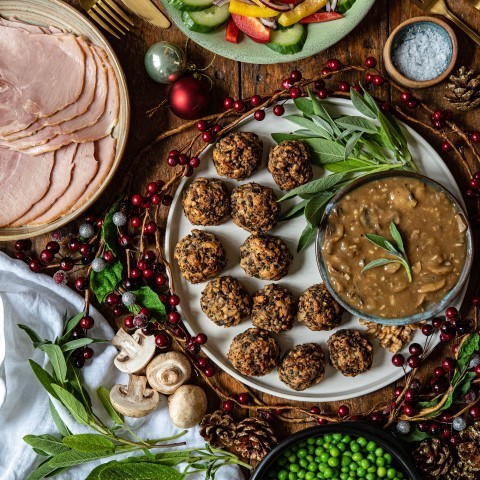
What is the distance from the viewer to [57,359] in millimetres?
2992

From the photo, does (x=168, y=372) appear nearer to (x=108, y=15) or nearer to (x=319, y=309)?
(x=319, y=309)

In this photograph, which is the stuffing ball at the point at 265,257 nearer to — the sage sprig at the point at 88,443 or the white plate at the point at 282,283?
the white plate at the point at 282,283

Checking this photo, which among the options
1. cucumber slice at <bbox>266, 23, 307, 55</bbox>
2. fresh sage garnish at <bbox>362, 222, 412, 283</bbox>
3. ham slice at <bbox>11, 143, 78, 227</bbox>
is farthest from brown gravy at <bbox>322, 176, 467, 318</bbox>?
ham slice at <bbox>11, 143, 78, 227</bbox>

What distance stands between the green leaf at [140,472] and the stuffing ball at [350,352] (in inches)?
32.1

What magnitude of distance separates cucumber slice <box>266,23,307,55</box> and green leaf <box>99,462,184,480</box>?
6.01 ft

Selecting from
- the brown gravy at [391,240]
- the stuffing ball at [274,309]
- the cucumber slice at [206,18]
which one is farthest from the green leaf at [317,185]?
the cucumber slice at [206,18]

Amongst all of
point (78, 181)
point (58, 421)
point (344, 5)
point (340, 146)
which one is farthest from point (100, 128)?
point (58, 421)

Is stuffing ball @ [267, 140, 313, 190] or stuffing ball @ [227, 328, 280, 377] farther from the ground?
stuffing ball @ [267, 140, 313, 190]

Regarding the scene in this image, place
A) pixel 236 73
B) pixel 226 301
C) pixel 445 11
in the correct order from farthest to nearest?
pixel 236 73
pixel 445 11
pixel 226 301

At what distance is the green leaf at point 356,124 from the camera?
9.50 ft

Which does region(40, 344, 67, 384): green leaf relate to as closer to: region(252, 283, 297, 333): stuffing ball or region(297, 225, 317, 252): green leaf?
region(252, 283, 297, 333): stuffing ball

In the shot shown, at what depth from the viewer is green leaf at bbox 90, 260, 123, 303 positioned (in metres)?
3.10

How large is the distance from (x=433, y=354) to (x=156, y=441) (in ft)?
4.19

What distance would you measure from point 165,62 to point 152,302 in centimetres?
102
